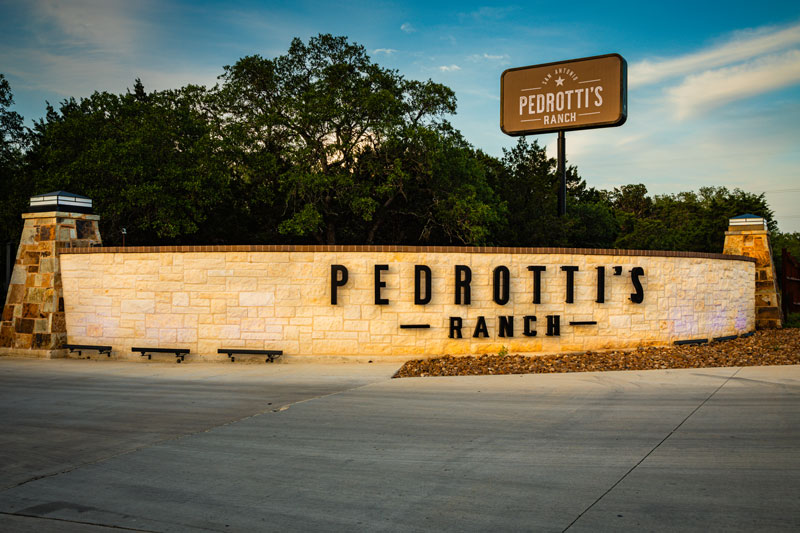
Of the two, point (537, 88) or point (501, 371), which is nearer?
point (501, 371)

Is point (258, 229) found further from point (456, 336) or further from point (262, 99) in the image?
point (456, 336)

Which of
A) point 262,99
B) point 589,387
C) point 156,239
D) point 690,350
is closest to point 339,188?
point 262,99

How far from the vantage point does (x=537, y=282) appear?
40.9 feet

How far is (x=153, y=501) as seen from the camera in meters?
4.78

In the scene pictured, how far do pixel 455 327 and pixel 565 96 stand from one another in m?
9.75

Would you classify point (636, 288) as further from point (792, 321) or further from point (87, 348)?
point (87, 348)

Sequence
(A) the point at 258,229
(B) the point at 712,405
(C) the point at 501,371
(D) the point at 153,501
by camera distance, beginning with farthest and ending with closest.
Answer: (A) the point at 258,229
(C) the point at 501,371
(B) the point at 712,405
(D) the point at 153,501

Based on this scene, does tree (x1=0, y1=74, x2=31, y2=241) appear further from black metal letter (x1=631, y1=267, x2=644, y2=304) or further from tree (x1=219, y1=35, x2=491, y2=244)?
black metal letter (x1=631, y1=267, x2=644, y2=304)

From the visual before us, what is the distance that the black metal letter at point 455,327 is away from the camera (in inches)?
478

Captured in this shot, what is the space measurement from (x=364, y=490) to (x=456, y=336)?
732 cm

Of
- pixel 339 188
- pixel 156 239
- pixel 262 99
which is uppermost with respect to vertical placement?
pixel 262 99

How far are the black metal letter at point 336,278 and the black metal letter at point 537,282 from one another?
368 cm

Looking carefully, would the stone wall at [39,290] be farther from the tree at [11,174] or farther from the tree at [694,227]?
the tree at [694,227]

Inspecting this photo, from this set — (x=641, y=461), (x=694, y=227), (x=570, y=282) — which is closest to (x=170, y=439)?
(x=641, y=461)
